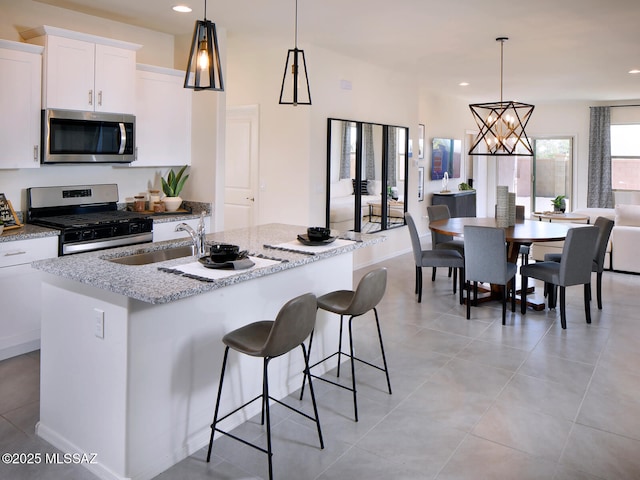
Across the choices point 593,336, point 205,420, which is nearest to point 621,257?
point 593,336

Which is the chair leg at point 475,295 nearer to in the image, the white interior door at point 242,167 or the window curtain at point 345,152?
the window curtain at point 345,152

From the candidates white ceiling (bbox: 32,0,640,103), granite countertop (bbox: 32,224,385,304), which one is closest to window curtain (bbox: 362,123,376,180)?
white ceiling (bbox: 32,0,640,103)

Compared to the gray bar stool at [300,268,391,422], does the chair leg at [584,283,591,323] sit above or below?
below

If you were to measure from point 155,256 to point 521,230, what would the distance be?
378cm

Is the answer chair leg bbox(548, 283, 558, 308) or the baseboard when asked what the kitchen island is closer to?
the baseboard

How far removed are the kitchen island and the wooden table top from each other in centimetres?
279

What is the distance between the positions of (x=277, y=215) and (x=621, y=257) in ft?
15.1

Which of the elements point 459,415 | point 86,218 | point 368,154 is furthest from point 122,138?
point 459,415

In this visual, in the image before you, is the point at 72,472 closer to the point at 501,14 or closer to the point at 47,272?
the point at 47,272

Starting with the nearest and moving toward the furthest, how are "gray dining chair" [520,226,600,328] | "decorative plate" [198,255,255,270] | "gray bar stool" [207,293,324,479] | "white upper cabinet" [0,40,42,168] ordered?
"gray bar stool" [207,293,324,479] → "decorative plate" [198,255,255,270] → "white upper cabinet" [0,40,42,168] → "gray dining chair" [520,226,600,328]

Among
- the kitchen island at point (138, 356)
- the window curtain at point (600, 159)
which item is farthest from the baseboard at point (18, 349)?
the window curtain at point (600, 159)

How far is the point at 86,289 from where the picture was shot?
2473mm

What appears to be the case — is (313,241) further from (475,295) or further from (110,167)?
(110,167)

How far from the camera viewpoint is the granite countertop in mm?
2236
